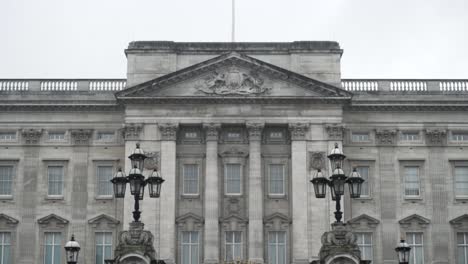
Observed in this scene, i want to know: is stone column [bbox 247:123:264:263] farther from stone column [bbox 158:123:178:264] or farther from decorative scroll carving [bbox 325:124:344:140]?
stone column [bbox 158:123:178:264]

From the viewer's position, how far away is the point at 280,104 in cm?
6097

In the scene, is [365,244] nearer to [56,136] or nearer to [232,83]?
[232,83]

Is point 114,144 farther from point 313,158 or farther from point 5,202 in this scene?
point 313,158

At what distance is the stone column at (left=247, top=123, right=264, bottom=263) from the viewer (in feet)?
194

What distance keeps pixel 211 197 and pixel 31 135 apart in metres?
12.7

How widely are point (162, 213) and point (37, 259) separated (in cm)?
875

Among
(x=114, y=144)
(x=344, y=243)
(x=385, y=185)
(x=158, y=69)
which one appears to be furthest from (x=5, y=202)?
(x=344, y=243)

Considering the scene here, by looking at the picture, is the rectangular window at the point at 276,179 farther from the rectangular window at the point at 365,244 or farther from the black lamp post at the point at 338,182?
the black lamp post at the point at 338,182

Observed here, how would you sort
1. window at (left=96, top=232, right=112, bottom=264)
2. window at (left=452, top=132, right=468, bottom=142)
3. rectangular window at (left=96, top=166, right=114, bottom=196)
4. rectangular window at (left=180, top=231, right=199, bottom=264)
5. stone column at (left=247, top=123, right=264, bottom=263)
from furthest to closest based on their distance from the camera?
window at (left=452, top=132, right=468, bottom=142) → rectangular window at (left=96, top=166, right=114, bottom=196) → window at (left=96, top=232, right=112, bottom=264) → rectangular window at (left=180, top=231, right=199, bottom=264) → stone column at (left=247, top=123, right=264, bottom=263)

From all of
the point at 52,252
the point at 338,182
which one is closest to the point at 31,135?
the point at 52,252

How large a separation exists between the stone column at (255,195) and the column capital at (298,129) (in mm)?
1948

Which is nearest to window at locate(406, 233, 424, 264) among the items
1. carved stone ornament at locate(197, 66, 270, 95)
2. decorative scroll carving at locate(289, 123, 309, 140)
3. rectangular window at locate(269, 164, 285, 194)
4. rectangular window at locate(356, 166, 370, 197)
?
rectangular window at locate(356, 166, 370, 197)

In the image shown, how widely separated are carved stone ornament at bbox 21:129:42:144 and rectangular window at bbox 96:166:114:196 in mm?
4479

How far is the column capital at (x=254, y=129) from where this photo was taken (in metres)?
60.5
